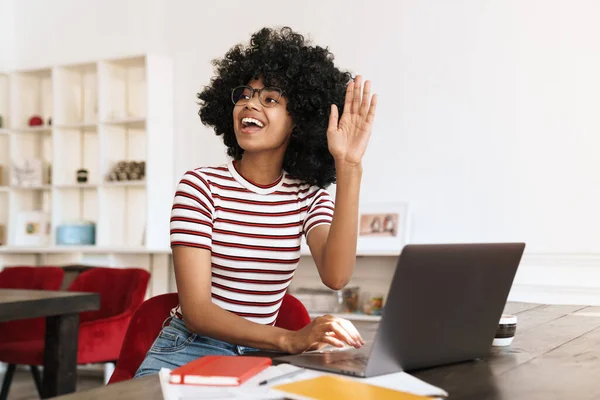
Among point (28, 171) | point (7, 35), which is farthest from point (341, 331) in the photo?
point (7, 35)

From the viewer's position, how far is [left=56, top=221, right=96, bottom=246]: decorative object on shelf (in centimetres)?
540

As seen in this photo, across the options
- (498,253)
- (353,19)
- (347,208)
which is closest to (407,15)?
(353,19)

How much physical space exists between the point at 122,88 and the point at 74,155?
658mm

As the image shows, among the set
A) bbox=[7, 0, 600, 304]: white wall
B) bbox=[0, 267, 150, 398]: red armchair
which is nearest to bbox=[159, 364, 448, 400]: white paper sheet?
bbox=[0, 267, 150, 398]: red armchair

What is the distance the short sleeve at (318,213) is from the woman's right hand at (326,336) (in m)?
0.50

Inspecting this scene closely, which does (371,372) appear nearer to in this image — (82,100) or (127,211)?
(127,211)

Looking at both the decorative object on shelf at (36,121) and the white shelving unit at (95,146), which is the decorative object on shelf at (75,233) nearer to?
the white shelving unit at (95,146)

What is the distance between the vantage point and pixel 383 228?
4402mm

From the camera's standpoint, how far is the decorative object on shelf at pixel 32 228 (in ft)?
18.7

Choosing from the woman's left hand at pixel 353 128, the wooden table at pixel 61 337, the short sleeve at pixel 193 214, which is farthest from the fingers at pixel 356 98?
the wooden table at pixel 61 337

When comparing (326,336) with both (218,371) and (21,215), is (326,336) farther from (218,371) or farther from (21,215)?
(21,215)

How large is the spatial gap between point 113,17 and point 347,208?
4335 millimetres

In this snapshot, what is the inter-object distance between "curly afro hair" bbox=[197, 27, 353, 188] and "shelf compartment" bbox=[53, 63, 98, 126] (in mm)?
3658

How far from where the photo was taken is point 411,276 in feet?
3.81
